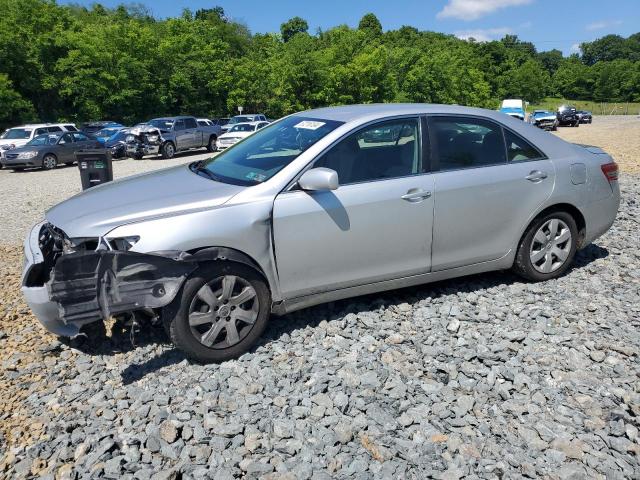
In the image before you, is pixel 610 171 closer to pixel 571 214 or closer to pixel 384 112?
pixel 571 214

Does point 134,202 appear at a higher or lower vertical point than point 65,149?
higher

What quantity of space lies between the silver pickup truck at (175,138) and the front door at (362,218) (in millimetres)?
20230

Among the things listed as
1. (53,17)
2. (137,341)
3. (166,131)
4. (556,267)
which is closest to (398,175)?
(556,267)

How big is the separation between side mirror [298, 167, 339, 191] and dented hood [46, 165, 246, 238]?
48 centimetres

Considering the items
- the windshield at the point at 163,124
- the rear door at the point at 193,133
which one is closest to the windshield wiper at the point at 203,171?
the windshield at the point at 163,124

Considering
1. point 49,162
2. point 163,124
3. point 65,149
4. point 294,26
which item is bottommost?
point 49,162

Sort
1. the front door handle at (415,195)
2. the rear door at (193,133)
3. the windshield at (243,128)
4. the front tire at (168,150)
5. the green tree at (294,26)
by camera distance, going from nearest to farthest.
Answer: the front door handle at (415,195) < the front tire at (168,150) < the rear door at (193,133) < the windshield at (243,128) < the green tree at (294,26)

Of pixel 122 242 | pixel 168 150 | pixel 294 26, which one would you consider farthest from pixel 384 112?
pixel 294 26

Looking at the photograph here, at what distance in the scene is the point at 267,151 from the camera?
4422 millimetres

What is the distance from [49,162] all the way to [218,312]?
20431 millimetres

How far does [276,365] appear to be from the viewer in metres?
3.74

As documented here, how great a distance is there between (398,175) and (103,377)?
2.67 meters

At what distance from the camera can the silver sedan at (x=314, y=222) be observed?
11.5 ft

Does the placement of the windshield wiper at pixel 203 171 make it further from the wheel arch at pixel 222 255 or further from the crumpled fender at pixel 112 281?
the crumpled fender at pixel 112 281
